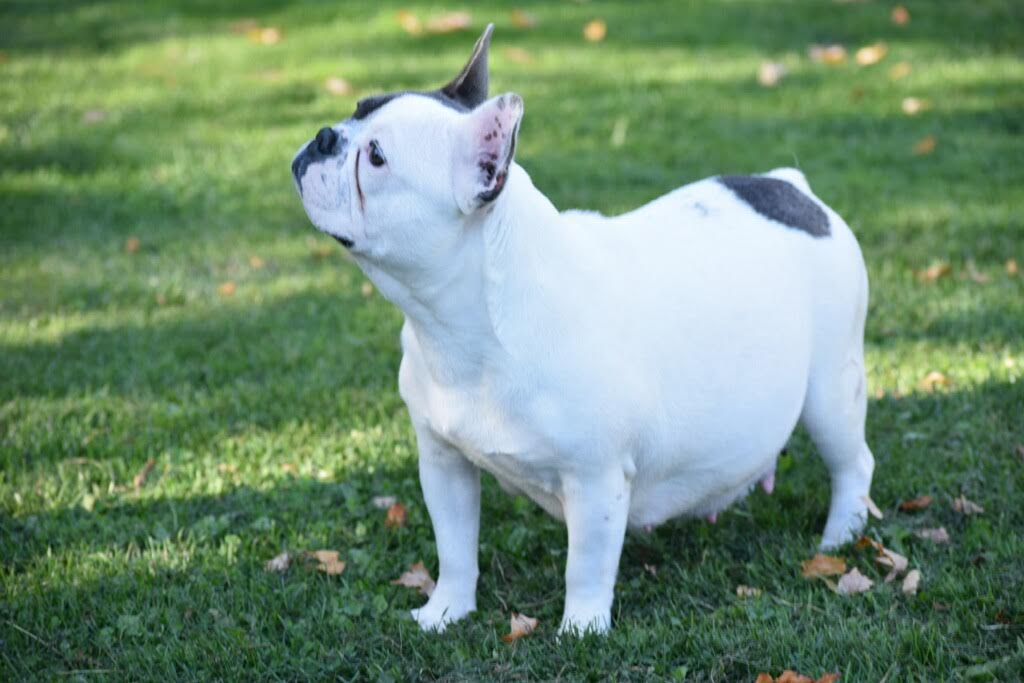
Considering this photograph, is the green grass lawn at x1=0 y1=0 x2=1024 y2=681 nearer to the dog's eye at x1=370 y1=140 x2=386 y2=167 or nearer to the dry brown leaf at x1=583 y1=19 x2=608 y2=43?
the dry brown leaf at x1=583 y1=19 x2=608 y2=43

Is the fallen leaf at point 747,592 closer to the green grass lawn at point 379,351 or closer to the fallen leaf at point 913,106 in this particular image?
the green grass lawn at point 379,351

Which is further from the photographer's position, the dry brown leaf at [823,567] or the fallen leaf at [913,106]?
the fallen leaf at [913,106]

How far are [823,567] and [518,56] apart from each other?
709 centimetres

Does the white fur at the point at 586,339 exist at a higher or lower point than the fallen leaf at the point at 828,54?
higher

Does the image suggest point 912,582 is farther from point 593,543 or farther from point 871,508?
point 593,543

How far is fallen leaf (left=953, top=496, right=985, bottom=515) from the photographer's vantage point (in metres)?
4.13

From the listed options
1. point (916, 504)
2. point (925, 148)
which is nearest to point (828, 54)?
point (925, 148)

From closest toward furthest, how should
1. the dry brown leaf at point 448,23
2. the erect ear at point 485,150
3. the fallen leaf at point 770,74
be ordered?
the erect ear at point 485,150 < the fallen leaf at point 770,74 < the dry brown leaf at point 448,23

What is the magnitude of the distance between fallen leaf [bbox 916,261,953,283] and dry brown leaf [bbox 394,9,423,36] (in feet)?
19.2

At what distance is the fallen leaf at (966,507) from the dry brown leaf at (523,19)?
25.1 ft

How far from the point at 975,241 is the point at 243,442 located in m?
4.13

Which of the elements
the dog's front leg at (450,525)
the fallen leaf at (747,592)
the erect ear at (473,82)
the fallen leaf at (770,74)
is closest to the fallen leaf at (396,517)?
the dog's front leg at (450,525)

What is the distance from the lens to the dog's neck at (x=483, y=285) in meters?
3.11

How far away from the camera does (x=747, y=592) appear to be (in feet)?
12.3
